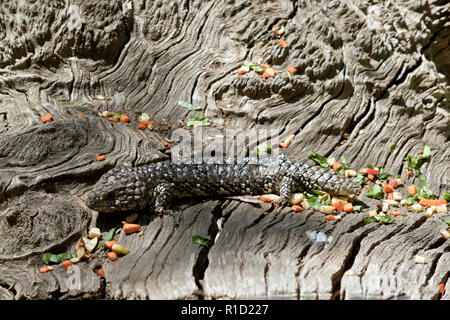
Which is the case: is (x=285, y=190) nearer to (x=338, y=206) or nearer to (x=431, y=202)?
(x=338, y=206)

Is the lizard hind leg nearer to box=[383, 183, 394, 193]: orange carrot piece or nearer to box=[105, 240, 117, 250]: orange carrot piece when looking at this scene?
box=[105, 240, 117, 250]: orange carrot piece

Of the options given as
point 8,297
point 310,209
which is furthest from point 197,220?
point 8,297

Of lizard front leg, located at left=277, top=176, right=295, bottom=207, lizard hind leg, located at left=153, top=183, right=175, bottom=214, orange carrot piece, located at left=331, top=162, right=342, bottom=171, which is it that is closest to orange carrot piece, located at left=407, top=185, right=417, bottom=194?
orange carrot piece, located at left=331, top=162, right=342, bottom=171

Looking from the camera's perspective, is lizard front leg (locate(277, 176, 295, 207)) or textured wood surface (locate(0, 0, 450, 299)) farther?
lizard front leg (locate(277, 176, 295, 207))
